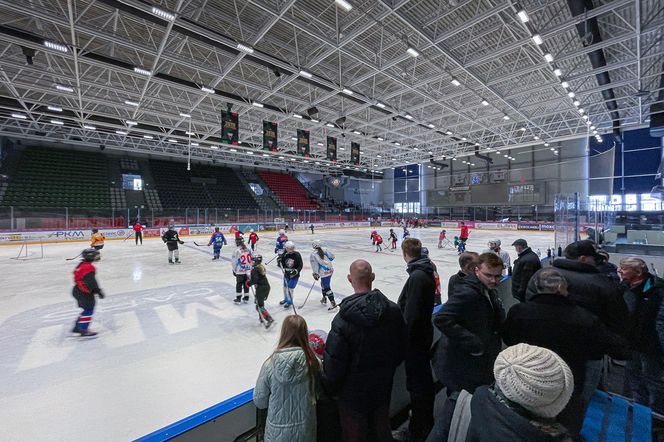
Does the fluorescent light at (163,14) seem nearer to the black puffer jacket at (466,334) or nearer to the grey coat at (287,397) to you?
the grey coat at (287,397)

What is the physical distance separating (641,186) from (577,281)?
35590 millimetres

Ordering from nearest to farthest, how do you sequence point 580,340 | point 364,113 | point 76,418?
1. point 580,340
2. point 76,418
3. point 364,113

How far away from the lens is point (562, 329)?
6.36 ft

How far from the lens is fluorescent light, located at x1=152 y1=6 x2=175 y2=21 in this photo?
8.84 metres

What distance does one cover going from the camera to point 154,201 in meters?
30.4

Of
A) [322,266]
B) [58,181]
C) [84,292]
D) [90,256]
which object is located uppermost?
[58,181]

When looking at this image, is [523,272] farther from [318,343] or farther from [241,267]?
[241,267]

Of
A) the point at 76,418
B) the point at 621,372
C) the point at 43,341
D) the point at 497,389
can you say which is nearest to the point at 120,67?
the point at 43,341

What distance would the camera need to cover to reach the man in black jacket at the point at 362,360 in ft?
5.66

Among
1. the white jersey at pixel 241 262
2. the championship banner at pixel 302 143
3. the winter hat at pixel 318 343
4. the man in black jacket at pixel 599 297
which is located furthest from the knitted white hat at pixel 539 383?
the championship banner at pixel 302 143

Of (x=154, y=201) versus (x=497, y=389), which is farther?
(x=154, y=201)

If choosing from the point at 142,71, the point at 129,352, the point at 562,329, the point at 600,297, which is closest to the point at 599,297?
the point at 600,297

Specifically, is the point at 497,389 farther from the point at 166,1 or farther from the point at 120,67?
the point at 120,67

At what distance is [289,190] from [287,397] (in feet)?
140
